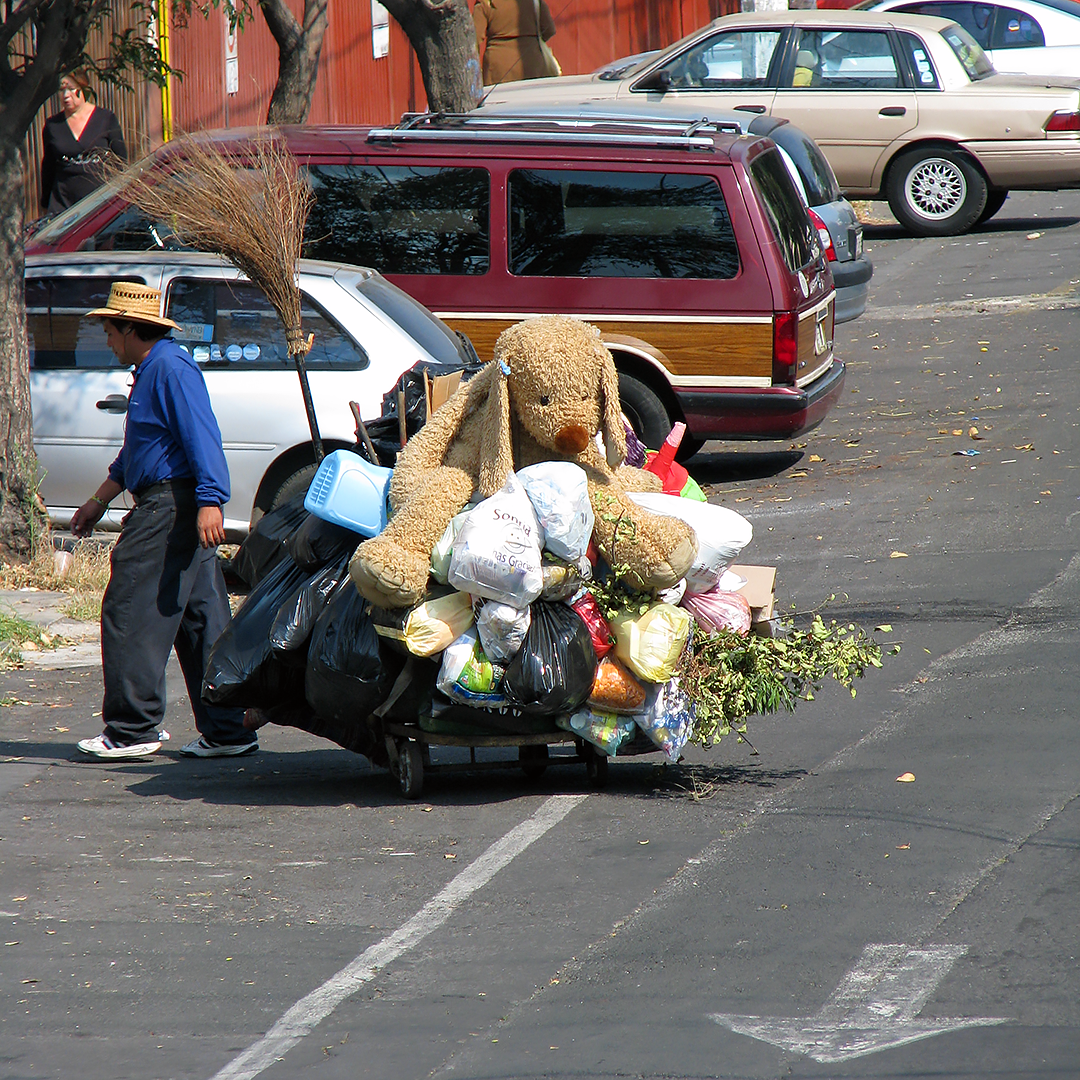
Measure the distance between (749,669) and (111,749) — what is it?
2.52m

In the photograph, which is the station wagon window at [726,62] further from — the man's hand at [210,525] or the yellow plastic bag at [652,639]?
the yellow plastic bag at [652,639]

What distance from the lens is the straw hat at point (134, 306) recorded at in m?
6.14

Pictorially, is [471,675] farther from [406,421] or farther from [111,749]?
[111,749]

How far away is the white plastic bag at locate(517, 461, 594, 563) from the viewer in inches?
194

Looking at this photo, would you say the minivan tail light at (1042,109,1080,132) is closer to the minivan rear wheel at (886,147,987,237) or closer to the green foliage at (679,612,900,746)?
the minivan rear wheel at (886,147,987,237)

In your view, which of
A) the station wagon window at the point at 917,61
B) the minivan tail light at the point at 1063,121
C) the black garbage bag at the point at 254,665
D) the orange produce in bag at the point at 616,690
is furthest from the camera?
the station wagon window at the point at 917,61

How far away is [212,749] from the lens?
625cm

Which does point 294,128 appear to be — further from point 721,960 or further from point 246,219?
point 721,960

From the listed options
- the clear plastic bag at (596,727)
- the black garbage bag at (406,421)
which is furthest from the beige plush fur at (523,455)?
the black garbage bag at (406,421)

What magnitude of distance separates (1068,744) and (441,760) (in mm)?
2299

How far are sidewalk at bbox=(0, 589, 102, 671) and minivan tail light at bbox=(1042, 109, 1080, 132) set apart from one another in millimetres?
11938

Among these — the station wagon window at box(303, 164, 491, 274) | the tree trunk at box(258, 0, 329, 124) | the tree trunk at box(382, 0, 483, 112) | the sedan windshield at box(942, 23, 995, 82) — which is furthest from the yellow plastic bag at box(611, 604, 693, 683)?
the sedan windshield at box(942, 23, 995, 82)

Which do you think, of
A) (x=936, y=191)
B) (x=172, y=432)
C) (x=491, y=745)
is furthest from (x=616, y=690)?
(x=936, y=191)

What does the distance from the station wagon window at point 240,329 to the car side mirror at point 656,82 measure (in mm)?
8534
